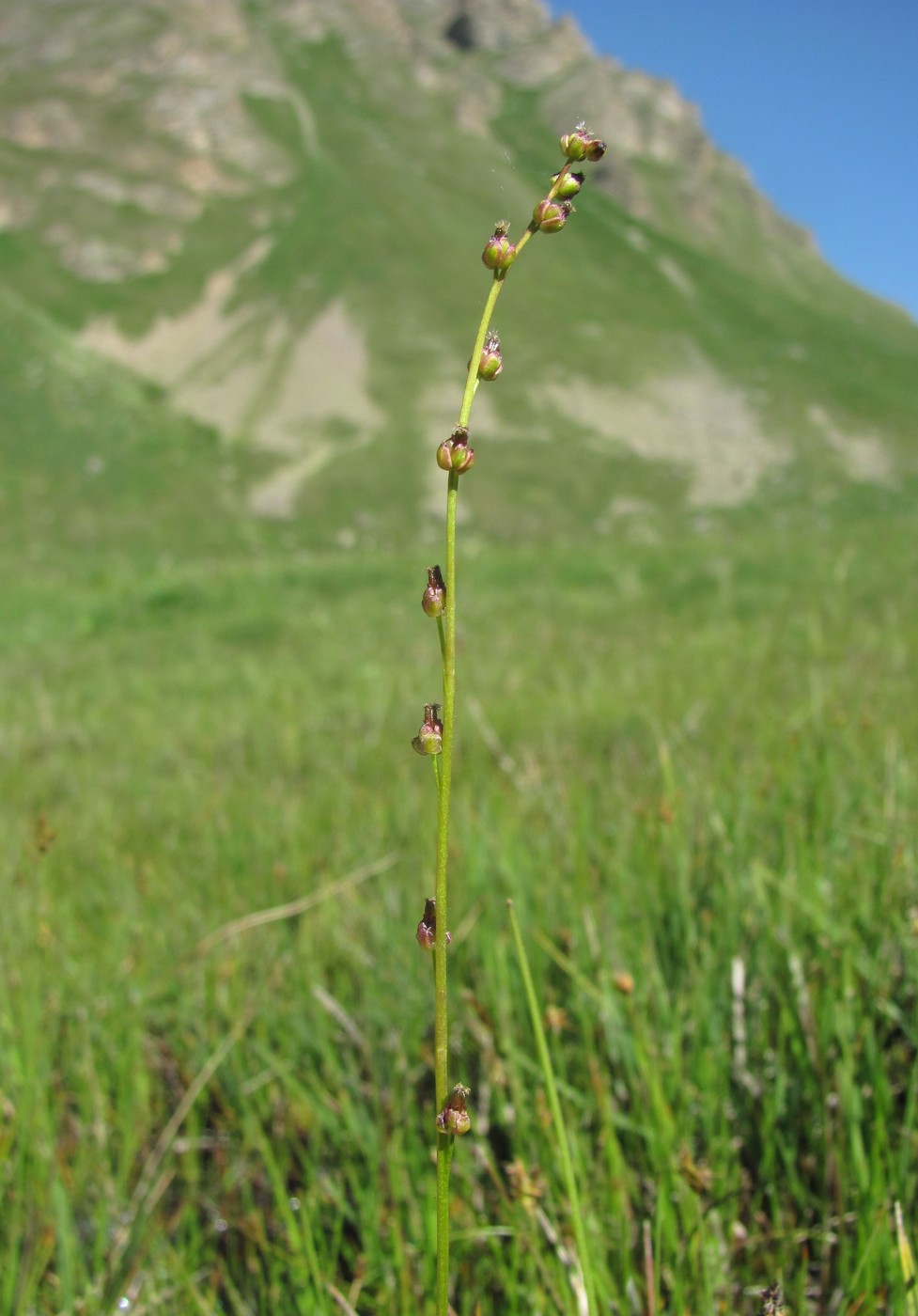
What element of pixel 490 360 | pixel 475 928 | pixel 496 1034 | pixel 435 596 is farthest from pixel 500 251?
pixel 475 928

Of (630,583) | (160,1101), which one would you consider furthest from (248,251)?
(160,1101)

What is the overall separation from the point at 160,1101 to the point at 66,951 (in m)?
0.48

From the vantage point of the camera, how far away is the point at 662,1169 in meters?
1.04

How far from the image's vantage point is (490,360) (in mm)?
527

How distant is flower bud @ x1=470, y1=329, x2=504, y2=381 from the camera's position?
20.6 inches

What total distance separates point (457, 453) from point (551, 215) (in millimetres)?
148

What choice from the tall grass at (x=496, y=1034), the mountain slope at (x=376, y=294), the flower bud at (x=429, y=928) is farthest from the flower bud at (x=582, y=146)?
the mountain slope at (x=376, y=294)

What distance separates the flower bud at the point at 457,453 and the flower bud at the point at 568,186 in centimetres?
15

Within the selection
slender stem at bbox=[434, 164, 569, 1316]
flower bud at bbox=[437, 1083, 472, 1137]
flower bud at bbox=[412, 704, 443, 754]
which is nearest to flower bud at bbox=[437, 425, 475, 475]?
slender stem at bbox=[434, 164, 569, 1316]

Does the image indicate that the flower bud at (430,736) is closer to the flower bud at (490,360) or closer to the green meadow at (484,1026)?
the flower bud at (490,360)

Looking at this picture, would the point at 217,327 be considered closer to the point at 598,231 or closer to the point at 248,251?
the point at 248,251

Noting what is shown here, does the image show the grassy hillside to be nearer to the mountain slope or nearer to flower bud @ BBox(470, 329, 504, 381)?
flower bud @ BBox(470, 329, 504, 381)

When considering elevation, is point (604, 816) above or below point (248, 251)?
below

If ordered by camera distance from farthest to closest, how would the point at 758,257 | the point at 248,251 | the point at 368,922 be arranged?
the point at 758,257 < the point at 248,251 < the point at 368,922
